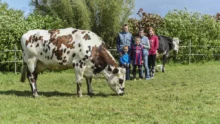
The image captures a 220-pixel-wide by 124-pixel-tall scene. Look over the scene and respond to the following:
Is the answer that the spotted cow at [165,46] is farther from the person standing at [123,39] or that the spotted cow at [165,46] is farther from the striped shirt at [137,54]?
the person standing at [123,39]

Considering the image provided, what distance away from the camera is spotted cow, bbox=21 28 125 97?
9945 millimetres

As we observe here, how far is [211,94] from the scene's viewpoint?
9.23 m

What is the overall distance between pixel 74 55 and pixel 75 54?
0.13 feet

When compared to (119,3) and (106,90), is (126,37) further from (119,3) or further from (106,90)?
(119,3)

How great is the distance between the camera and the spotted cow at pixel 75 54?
9945 mm

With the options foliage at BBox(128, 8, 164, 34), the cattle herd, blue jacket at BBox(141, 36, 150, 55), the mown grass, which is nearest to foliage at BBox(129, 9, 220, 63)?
foliage at BBox(128, 8, 164, 34)

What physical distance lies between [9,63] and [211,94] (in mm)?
10057

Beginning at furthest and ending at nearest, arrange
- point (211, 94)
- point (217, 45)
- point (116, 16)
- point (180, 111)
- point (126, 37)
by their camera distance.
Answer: point (217, 45) < point (116, 16) < point (126, 37) < point (211, 94) < point (180, 111)

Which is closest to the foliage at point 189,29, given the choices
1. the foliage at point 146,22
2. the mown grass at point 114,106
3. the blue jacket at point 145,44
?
the foliage at point 146,22

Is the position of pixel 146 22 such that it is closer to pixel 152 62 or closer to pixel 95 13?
pixel 95 13

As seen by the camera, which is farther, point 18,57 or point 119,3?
point 119,3

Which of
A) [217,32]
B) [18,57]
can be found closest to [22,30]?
[18,57]

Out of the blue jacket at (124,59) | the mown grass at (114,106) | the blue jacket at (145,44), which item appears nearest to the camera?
the mown grass at (114,106)

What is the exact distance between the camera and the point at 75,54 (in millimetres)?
9938
